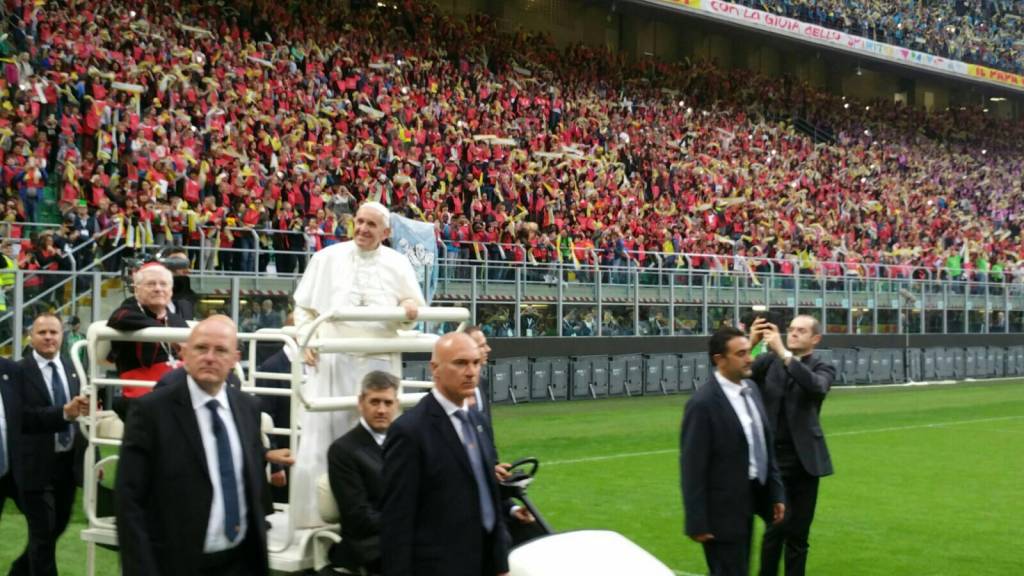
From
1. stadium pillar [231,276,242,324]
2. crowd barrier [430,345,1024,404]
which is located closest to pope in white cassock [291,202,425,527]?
stadium pillar [231,276,242,324]

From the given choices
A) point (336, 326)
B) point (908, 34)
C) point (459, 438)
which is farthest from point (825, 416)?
point (908, 34)

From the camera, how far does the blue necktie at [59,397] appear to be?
9336 mm

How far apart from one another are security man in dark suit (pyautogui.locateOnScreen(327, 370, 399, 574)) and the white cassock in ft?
0.83

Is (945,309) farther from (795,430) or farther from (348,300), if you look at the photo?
(348,300)

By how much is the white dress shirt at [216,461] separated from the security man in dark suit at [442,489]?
0.66m

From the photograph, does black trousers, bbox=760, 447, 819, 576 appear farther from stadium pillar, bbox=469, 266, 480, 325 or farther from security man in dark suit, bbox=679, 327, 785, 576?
stadium pillar, bbox=469, 266, 480, 325

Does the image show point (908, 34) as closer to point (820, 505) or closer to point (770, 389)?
point (820, 505)

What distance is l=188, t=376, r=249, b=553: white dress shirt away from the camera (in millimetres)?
5539

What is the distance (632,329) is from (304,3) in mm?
12741

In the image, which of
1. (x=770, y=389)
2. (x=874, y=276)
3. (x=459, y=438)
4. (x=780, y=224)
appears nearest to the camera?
(x=459, y=438)

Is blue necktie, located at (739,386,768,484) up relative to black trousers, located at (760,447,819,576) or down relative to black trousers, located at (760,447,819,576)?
up

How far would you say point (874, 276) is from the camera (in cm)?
3878

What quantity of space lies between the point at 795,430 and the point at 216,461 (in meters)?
4.91

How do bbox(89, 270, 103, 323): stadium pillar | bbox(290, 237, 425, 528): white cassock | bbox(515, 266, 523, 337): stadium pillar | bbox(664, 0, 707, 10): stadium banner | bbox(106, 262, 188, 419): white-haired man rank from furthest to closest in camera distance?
bbox(664, 0, 707, 10): stadium banner, bbox(515, 266, 523, 337): stadium pillar, bbox(89, 270, 103, 323): stadium pillar, bbox(106, 262, 188, 419): white-haired man, bbox(290, 237, 425, 528): white cassock
